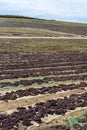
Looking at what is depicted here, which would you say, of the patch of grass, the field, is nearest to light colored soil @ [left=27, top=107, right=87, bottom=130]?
the field

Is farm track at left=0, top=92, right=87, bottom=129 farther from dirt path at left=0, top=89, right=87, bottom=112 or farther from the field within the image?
dirt path at left=0, top=89, right=87, bottom=112

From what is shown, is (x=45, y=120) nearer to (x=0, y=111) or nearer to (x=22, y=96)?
(x=0, y=111)

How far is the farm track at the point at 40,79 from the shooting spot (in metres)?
15.2

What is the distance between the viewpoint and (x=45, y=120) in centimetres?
1290

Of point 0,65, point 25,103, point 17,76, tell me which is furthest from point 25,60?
point 25,103

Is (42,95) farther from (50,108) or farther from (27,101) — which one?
(50,108)

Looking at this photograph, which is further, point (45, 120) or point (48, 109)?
point (48, 109)

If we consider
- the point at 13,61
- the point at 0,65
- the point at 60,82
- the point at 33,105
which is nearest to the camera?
the point at 33,105

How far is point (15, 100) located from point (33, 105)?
101cm

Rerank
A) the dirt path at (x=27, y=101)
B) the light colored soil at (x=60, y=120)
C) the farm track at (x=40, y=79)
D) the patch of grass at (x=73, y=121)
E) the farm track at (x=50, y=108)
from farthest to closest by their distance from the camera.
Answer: the farm track at (x=40, y=79), the dirt path at (x=27, y=101), the farm track at (x=50, y=108), the patch of grass at (x=73, y=121), the light colored soil at (x=60, y=120)

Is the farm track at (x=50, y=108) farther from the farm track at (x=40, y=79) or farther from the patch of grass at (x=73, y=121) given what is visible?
the patch of grass at (x=73, y=121)

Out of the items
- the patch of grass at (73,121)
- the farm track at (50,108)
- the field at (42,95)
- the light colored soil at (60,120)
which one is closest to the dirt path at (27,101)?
the field at (42,95)

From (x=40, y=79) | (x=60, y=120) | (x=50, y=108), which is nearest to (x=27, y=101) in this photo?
(x=50, y=108)

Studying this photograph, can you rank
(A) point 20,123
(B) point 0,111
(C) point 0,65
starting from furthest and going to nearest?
(C) point 0,65 < (B) point 0,111 < (A) point 20,123
